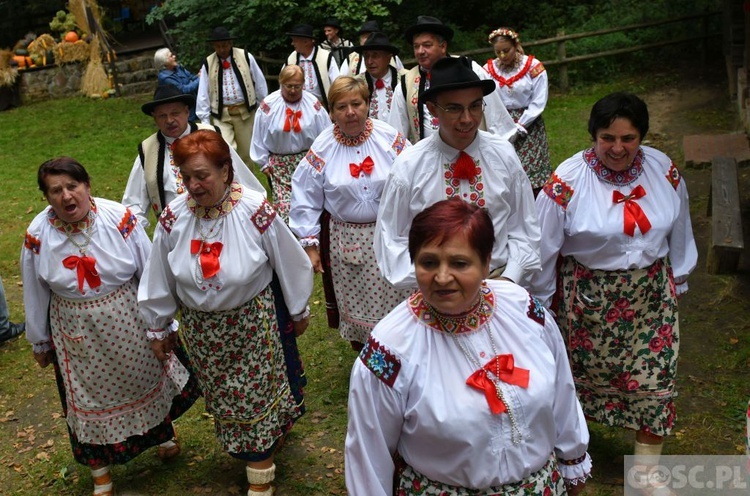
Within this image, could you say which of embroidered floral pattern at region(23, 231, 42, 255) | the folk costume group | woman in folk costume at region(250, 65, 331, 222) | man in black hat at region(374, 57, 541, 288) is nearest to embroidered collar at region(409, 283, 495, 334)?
the folk costume group

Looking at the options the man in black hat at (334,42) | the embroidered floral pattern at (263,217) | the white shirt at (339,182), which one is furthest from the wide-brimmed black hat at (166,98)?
the man in black hat at (334,42)

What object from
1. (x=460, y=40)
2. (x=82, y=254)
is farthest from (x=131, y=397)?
(x=460, y=40)

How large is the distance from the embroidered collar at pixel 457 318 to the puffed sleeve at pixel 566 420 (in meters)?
0.23

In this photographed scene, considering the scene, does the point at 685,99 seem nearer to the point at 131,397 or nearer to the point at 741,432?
the point at 741,432

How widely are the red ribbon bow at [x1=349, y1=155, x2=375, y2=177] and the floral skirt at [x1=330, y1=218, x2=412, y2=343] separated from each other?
35 cm

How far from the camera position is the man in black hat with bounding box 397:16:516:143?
22.1 feet

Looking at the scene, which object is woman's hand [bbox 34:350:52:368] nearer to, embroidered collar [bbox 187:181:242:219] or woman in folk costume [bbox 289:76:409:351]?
embroidered collar [bbox 187:181:242:219]

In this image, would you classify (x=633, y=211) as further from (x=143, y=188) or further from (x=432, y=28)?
(x=143, y=188)

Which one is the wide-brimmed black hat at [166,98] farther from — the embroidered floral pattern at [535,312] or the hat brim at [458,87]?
the embroidered floral pattern at [535,312]

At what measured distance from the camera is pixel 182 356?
5465 mm

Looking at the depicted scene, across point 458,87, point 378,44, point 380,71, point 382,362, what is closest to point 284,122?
point 380,71

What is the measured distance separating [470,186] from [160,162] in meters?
2.47

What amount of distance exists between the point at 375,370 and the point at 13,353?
19.2ft

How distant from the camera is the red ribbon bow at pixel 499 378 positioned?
2.82 m
